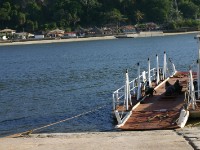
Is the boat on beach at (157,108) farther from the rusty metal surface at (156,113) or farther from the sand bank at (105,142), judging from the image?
the sand bank at (105,142)

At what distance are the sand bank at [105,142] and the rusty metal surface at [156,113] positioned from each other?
11.4 ft

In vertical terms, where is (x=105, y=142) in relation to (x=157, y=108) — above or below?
above

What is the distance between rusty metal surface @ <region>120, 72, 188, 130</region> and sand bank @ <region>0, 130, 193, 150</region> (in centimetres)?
347

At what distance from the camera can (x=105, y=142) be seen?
16.3 m

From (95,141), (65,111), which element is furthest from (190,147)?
(65,111)

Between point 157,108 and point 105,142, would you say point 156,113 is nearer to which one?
Answer: point 157,108

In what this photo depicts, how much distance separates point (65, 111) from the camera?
32.8 metres

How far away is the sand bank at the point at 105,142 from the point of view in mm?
15363

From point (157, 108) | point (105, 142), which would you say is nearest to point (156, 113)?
point (157, 108)

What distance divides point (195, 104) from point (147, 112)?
92.1 inches

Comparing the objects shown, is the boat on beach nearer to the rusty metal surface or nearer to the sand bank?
the rusty metal surface

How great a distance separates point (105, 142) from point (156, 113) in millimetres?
8082

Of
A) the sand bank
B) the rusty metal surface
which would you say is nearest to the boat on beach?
the rusty metal surface

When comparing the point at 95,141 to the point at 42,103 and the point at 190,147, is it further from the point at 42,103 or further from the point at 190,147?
the point at 42,103
